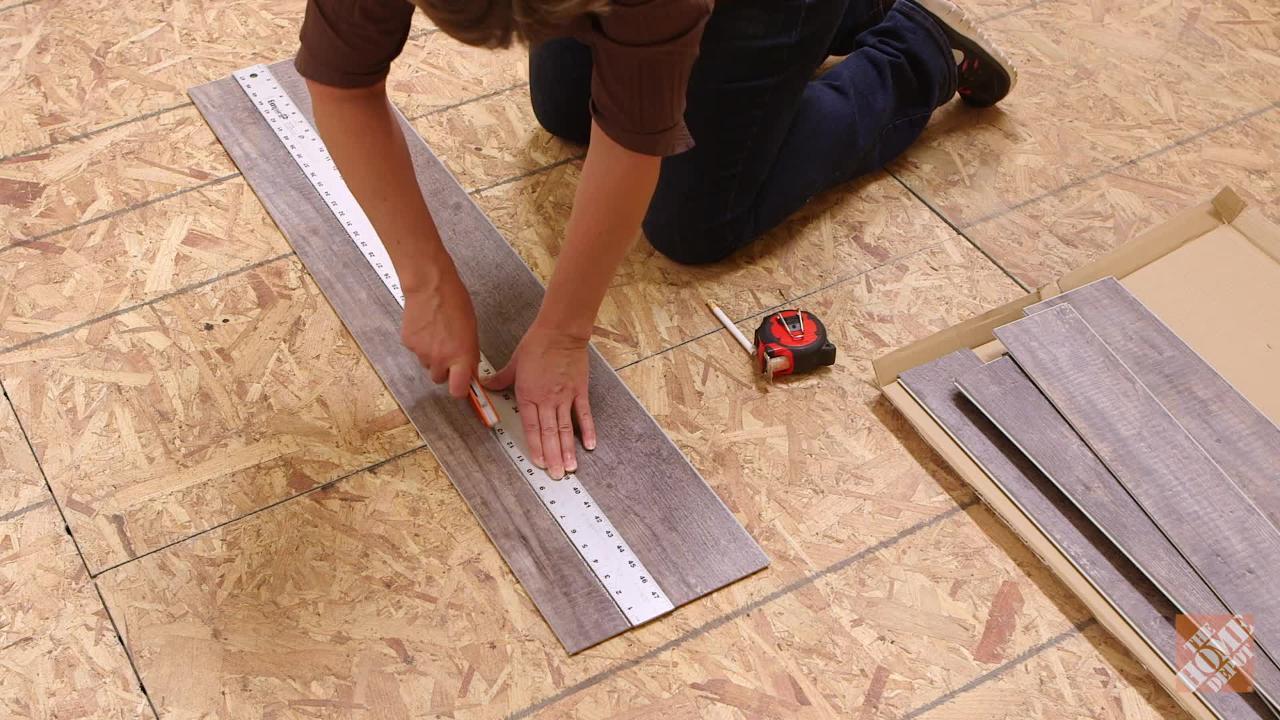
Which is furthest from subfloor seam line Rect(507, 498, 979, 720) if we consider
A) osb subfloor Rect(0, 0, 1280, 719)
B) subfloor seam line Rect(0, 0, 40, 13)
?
subfloor seam line Rect(0, 0, 40, 13)

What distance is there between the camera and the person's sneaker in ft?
7.06

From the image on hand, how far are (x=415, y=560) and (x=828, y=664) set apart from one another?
1.89ft

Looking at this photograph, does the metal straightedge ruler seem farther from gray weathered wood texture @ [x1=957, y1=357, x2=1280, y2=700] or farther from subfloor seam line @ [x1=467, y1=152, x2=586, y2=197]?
gray weathered wood texture @ [x1=957, y1=357, x2=1280, y2=700]

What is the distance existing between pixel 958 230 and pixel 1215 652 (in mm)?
867

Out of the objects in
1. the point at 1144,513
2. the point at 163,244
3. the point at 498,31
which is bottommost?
the point at 163,244

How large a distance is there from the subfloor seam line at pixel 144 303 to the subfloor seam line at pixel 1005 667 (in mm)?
1238

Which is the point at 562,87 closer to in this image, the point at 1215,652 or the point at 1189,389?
the point at 1189,389

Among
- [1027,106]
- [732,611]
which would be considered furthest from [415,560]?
[1027,106]

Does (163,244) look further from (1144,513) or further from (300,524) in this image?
(1144,513)

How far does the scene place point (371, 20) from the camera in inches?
52.8

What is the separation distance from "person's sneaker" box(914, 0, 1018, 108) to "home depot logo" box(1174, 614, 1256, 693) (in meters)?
1.11

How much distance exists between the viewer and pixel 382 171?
1.51 m

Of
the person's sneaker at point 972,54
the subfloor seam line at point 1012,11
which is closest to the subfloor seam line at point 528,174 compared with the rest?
the person's sneaker at point 972,54

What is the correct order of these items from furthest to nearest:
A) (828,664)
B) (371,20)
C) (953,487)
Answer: (953,487) → (828,664) → (371,20)
